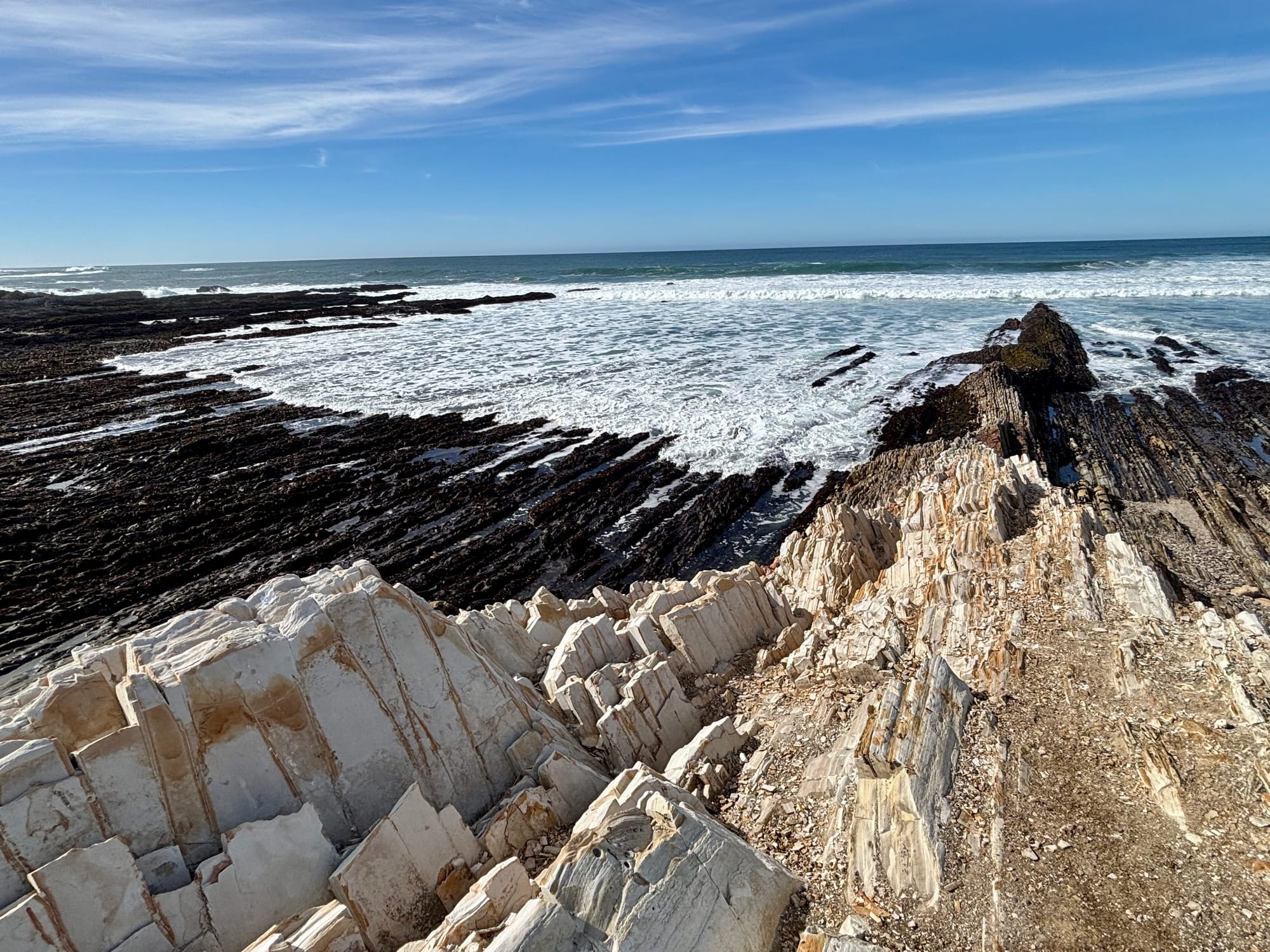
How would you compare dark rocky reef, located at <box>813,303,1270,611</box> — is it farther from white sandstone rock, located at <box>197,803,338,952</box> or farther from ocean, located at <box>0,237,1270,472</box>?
white sandstone rock, located at <box>197,803,338,952</box>

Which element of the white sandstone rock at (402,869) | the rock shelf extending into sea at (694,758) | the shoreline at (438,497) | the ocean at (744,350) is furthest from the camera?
the ocean at (744,350)

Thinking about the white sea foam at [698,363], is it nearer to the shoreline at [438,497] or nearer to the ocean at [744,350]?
the ocean at [744,350]

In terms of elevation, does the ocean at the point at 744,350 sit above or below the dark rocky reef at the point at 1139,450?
above

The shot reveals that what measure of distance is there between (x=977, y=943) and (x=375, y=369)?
1347 inches

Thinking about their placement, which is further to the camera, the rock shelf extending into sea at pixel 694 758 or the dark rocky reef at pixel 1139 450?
the dark rocky reef at pixel 1139 450

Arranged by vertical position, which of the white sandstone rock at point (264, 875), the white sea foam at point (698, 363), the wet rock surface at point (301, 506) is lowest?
the wet rock surface at point (301, 506)

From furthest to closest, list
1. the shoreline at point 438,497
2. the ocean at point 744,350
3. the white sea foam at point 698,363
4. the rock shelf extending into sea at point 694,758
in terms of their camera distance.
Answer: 1. the ocean at point 744,350
2. the white sea foam at point 698,363
3. the shoreline at point 438,497
4. the rock shelf extending into sea at point 694,758

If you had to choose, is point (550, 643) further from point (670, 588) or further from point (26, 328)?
point (26, 328)

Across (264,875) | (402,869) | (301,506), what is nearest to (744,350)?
(301,506)

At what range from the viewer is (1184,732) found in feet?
18.0

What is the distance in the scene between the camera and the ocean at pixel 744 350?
76.5ft

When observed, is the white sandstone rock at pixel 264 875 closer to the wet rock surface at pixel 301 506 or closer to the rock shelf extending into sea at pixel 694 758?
the rock shelf extending into sea at pixel 694 758

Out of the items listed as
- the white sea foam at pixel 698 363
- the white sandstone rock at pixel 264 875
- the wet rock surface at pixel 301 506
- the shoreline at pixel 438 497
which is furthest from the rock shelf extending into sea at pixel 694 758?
the white sea foam at pixel 698 363

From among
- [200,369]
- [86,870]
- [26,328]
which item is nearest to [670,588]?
[86,870]
